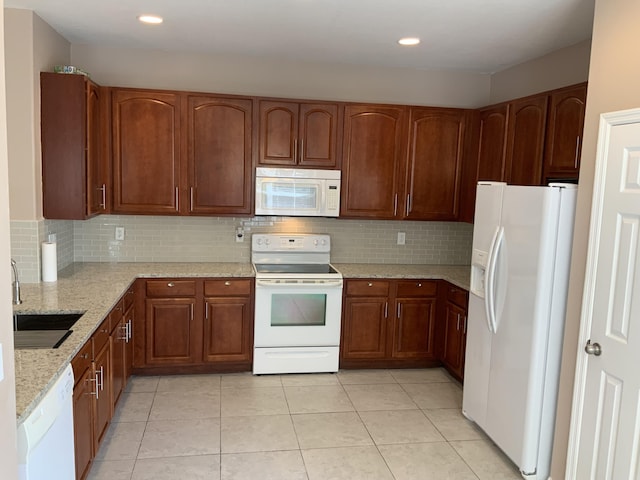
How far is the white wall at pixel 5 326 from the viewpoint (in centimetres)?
140

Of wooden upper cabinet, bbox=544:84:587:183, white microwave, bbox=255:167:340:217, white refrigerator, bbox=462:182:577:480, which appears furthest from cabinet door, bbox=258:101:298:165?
wooden upper cabinet, bbox=544:84:587:183

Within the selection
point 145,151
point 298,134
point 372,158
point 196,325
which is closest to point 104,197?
point 145,151

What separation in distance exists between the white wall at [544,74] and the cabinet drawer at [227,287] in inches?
113

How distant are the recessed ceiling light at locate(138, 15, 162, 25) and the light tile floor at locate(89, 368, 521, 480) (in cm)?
273

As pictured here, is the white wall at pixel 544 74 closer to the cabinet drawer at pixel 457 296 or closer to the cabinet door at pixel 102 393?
the cabinet drawer at pixel 457 296

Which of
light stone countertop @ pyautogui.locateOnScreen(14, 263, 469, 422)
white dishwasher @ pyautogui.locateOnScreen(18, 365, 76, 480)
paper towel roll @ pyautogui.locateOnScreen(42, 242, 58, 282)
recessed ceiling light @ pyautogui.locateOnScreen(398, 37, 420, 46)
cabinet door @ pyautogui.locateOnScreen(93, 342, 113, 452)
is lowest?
cabinet door @ pyautogui.locateOnScreen(93, 342, 113, 452)

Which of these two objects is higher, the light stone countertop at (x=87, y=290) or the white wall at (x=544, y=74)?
the white wall at (x=544, y=74)

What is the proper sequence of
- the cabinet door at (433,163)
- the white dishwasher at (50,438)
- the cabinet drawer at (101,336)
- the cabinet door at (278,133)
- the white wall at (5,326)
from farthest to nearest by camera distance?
the cabinet door at (433,163) → the cabinet door at (278,133) → the cabinet drawer at (101,336) → the white dishwasher at (50,438) → the white wall at (5,326)

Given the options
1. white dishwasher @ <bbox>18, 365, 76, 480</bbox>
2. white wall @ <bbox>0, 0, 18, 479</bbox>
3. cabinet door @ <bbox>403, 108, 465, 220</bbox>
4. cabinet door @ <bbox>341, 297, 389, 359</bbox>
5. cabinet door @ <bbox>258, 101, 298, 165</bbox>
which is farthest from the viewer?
cabinet door @ <bbox>403, 108, 465, 220</bbox>

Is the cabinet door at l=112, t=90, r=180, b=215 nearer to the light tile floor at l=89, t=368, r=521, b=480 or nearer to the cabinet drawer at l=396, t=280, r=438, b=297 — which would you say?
the light tile floor at l=89, t=368, r=521, b=480

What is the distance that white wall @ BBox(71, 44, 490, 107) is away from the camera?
4.40 m

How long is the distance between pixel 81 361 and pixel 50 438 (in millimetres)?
691

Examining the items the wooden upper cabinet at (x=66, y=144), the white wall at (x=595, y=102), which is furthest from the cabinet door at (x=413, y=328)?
the wooden upper cabinet at (x=66, y=144)

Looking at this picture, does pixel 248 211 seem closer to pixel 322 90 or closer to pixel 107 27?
pixel 322 90
